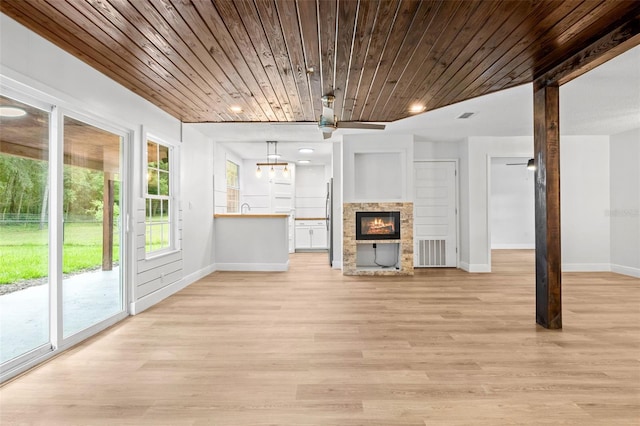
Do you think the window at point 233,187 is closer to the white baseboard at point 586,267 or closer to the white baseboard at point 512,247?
the white baseboard at point 586,267

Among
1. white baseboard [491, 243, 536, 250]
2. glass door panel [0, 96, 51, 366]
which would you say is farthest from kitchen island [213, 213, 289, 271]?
white baseboard [491, 243, 536, 250]

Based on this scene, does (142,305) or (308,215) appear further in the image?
(308,215)

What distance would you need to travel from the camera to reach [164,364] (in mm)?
2598

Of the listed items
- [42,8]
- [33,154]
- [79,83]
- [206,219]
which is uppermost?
[42,8]

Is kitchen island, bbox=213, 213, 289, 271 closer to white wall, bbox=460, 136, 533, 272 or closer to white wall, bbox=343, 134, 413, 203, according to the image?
white wall, bbox=343, 134, 413, 203

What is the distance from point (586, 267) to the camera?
6492mm

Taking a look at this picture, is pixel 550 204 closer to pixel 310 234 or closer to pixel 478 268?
pixel 478 268

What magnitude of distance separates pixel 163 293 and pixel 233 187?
4056 millimetres

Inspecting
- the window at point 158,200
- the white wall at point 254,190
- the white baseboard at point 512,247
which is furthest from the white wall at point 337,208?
the white baseboard at point 512,247

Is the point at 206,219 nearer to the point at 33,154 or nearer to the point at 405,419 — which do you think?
the point at 33,154

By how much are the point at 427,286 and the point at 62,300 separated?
14.3 feet

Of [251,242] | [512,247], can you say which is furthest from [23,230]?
[512,247]

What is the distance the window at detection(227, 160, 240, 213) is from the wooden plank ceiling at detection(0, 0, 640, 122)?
3.87m

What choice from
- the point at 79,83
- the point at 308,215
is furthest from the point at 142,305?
the point at 308,215
